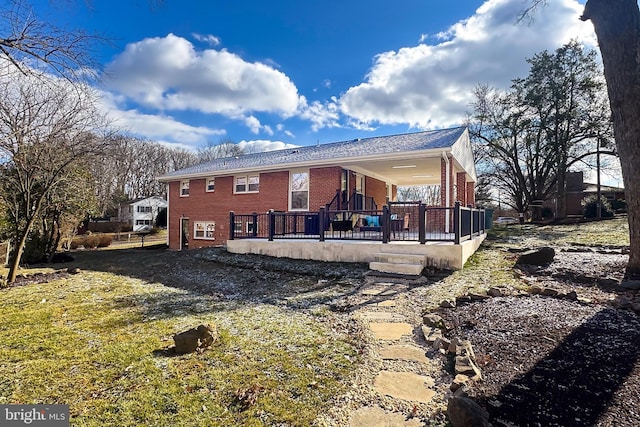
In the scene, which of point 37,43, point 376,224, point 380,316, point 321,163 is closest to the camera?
point 37,43

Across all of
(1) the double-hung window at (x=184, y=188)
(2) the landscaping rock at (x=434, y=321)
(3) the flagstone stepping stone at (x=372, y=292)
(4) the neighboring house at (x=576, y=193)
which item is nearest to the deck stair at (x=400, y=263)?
(3) the flagstone stepping stone at (x=372, y=292)

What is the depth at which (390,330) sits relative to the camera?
4.08 m

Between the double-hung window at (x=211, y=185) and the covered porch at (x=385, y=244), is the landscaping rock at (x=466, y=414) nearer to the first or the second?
the covered porch at (x=385, y=244)

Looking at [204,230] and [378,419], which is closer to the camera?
[378,419]

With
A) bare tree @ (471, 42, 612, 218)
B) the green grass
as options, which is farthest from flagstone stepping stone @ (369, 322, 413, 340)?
bare tree @ (471, 42, 612, 218)

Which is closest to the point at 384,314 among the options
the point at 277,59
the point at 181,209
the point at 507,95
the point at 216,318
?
the point at 216,318

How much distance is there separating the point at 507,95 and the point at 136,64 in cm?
2552

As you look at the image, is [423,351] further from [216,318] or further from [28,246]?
[28,246]

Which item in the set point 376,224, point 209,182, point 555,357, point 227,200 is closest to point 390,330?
point 555,357

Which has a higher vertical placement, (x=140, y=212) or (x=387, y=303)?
(x=140, y=212)

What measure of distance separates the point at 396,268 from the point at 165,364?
5.41 m

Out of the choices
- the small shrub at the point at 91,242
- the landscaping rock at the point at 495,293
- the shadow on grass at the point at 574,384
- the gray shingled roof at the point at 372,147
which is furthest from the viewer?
the small shrub at the point at 91,242

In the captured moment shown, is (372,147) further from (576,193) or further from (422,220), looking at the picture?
(576,193)

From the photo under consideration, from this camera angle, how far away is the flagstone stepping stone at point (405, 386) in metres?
2.51
